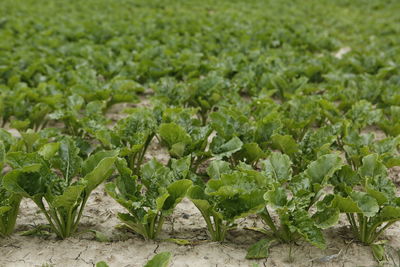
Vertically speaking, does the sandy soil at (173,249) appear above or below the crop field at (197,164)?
below

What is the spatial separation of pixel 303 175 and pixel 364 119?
1.47 meters

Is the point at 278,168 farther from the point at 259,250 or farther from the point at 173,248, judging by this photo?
the point at 173,248

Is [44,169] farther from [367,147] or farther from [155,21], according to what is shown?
[155,21]

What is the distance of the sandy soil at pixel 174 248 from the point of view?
8.08 feet

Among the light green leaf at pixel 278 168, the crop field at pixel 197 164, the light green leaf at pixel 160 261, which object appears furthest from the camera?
the light green leaf at pixel 278 168

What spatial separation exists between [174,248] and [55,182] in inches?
31.1

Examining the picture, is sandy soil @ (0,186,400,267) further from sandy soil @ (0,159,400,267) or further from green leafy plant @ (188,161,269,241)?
green leafy plant @ (188,161,269,241)

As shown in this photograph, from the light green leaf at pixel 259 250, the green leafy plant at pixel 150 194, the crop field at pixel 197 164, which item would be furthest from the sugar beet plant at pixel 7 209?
the light green leaf at pixel 259 250

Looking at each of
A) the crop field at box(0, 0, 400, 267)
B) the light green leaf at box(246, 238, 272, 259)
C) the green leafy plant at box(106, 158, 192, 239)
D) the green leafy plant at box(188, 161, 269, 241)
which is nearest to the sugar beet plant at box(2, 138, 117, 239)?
the crop field at box(0, 0, 400, 267)

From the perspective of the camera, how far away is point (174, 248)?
2.58m

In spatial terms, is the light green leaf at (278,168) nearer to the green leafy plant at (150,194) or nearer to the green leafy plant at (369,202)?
the green leafy plant at (369,202)

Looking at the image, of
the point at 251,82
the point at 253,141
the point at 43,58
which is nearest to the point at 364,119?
the point at 253,141

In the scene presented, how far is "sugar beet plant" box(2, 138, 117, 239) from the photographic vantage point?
2402 millimetres

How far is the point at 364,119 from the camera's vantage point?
3.84m
